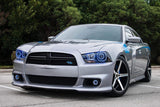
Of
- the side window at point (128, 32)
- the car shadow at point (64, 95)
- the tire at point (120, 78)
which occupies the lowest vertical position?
the car shadow at point (64, 95)

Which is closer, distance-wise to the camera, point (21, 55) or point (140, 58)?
point (21, 55)

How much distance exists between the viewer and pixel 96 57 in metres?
5.58

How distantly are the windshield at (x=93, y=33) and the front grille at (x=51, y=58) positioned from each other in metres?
1.40

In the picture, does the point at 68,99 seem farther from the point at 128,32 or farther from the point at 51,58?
the point at 128,32

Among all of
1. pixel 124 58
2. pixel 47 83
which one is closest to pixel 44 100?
pixel 47 83

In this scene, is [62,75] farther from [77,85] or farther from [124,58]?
[124,58]

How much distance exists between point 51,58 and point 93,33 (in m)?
1.75

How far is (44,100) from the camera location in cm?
544

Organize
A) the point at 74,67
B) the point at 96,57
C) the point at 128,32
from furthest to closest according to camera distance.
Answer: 1. the point at 128,32
2. the point at 96,57
3. the point at 74,67

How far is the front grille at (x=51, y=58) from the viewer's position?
5.51 metres

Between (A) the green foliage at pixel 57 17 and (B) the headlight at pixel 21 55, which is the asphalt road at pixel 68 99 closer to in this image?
(B) the headlight at pixel 21 55

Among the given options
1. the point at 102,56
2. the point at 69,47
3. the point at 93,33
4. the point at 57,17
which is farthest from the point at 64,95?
the point at 57,17

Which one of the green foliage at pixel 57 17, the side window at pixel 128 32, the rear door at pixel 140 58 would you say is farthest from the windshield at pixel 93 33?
the green foliage at pixel 57 17

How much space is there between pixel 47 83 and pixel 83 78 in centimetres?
68
